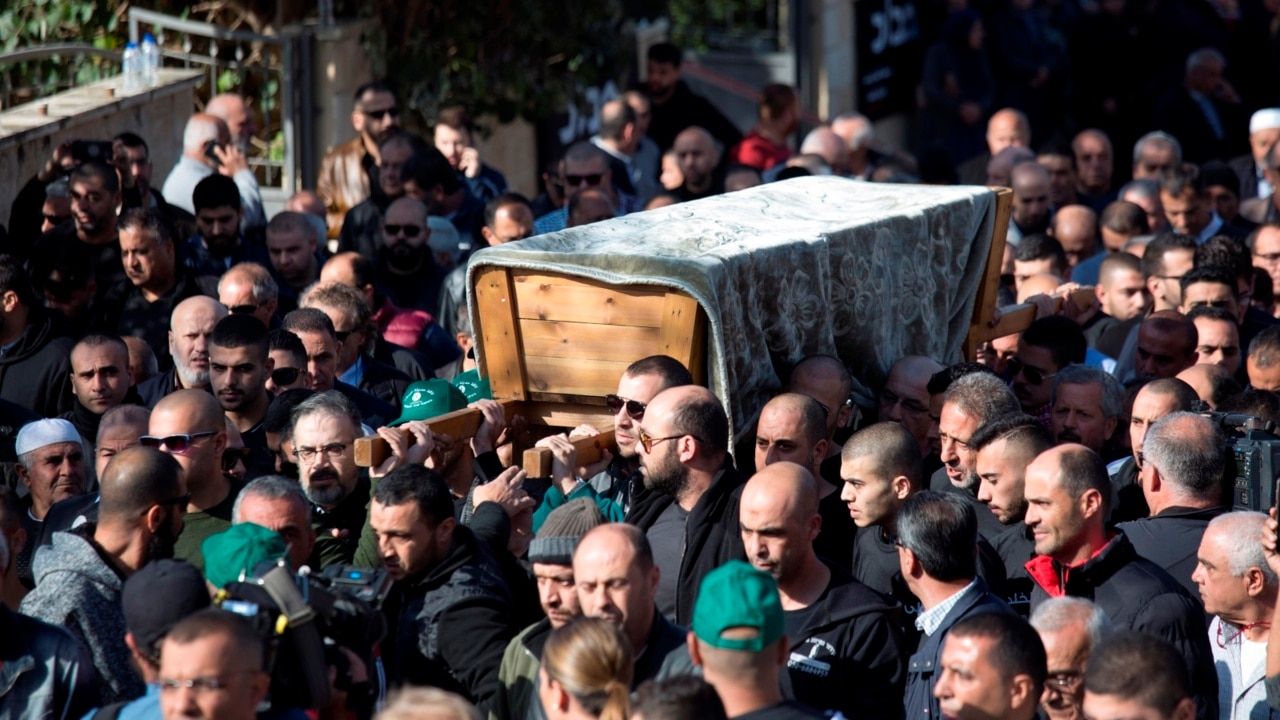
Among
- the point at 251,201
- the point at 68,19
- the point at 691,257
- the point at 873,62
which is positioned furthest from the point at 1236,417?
the point at 873,62

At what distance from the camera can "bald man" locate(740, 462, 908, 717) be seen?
5.21m

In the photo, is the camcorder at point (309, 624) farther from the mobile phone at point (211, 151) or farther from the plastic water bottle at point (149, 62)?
the plastic water bottle at point (149, 62)

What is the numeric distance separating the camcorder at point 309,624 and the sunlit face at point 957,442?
8.21 feet

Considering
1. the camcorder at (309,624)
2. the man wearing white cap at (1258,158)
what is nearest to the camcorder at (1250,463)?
the camcorder at (309,624)

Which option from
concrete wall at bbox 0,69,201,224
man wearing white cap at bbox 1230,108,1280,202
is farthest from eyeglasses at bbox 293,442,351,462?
man wearing white cap at bbox 1230,108,1280,202

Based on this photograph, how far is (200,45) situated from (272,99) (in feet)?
2.17

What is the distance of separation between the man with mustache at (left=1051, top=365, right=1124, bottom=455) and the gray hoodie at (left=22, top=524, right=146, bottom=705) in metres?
3.75

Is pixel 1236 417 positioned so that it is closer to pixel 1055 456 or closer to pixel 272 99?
pixel 1055 456

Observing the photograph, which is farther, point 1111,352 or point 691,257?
point 1111,352

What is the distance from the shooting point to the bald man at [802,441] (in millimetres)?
6324

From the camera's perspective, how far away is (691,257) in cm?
646

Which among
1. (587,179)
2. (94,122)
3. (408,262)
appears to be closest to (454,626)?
(408,262)

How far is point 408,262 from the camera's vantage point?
952 cm

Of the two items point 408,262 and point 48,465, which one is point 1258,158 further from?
point 48,465
